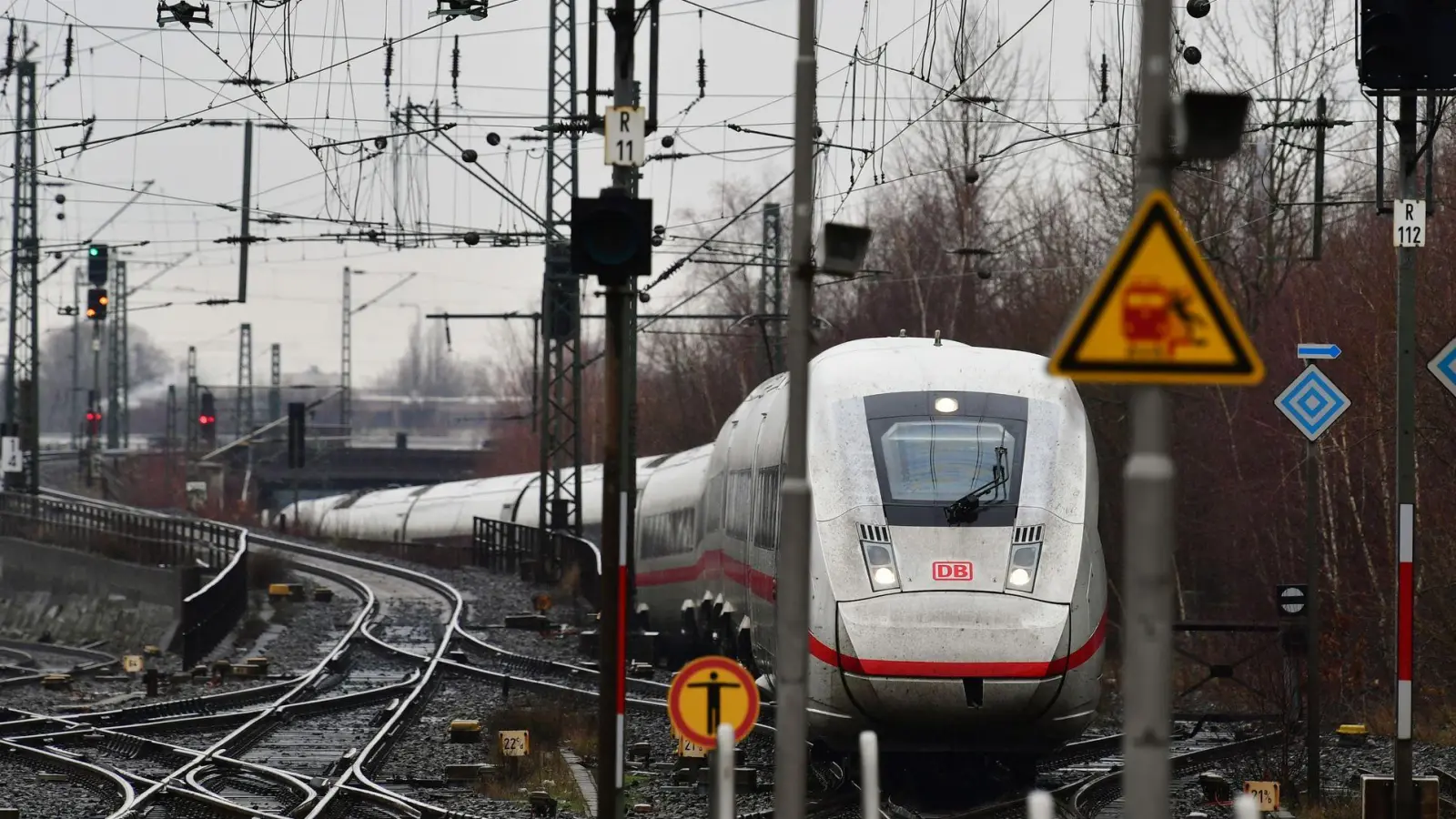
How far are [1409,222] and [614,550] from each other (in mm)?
5538

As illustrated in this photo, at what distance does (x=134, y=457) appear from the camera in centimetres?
9125

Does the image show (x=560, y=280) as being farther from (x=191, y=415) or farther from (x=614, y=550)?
(x=191, y=415)

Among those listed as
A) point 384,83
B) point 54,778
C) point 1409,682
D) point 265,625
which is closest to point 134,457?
point 265,625

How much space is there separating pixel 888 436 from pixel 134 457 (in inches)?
3196

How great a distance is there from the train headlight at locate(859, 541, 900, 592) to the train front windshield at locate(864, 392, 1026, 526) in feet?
0.77

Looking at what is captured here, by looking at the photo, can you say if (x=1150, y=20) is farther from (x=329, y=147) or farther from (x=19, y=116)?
(x=19, y=116)

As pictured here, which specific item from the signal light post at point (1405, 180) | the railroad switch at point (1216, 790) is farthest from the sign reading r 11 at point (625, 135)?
the railroad switch at point (1216, 790)

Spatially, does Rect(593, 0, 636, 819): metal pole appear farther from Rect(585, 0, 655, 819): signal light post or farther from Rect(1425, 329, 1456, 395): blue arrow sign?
Rect(1425, 329, 1456, 395): blue arrow sign

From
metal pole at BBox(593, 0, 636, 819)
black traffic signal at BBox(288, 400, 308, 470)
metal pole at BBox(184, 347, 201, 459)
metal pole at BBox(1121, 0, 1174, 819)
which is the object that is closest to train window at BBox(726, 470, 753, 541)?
metal pole at BBox(593, 0, 636, 819)

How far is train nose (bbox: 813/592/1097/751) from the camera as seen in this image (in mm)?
13898

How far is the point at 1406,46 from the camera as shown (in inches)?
505

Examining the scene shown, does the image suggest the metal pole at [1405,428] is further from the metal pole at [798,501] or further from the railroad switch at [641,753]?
the railroad switch at [641,753]

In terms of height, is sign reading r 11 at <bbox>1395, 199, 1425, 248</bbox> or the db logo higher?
sign reading r 11 at <bbox>1395, 199, 1425, 248</bbox>

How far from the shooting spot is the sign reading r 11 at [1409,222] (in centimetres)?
1308
